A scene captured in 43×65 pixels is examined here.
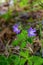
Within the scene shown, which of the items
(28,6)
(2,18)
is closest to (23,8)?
(28,6)

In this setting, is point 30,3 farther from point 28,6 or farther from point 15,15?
point 15,15

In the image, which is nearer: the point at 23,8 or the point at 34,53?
the point at 34,53

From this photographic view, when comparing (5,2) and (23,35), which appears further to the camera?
(5,2)

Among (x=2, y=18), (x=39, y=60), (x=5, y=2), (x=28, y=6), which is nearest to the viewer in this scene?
(x=39, y=60)

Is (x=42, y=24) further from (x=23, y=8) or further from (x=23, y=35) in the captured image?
(x=23, y=8)

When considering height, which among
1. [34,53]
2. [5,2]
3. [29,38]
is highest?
[29,38]

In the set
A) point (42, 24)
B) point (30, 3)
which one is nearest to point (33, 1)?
point (30, 3)

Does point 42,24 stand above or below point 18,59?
above

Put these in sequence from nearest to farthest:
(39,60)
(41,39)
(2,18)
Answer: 1. (39,60)
2. (41,39)
3. (2,18)

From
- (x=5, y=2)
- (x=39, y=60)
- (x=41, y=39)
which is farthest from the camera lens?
(x=5, y=2)
